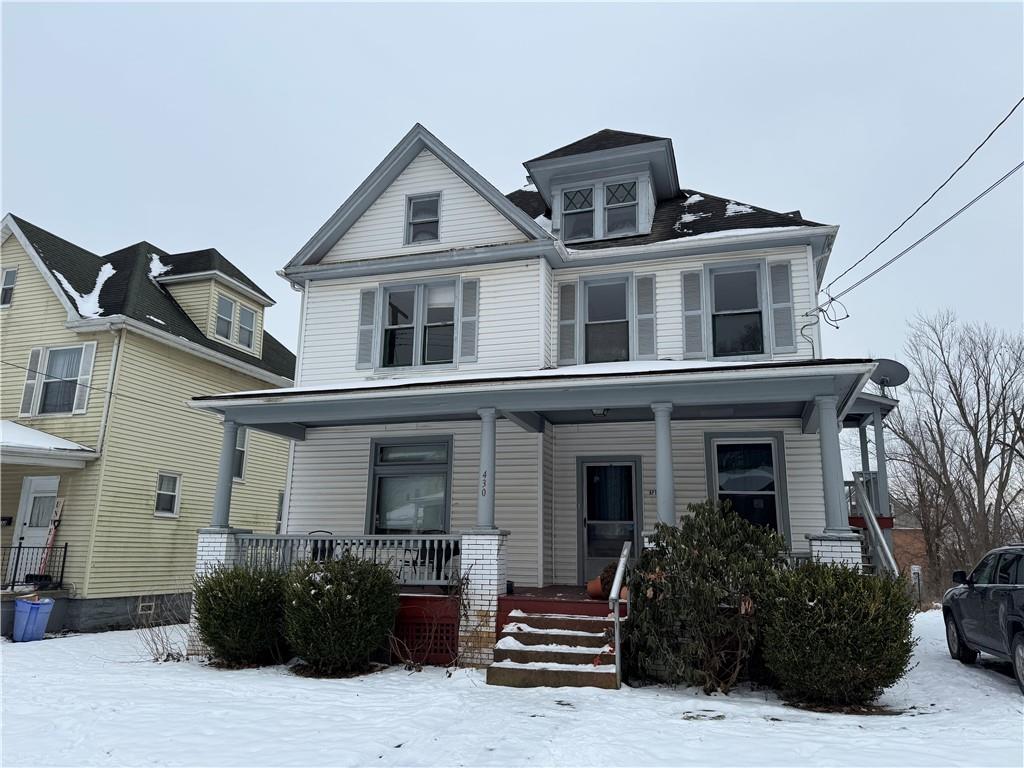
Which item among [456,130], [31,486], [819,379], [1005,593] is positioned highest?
[456,130]

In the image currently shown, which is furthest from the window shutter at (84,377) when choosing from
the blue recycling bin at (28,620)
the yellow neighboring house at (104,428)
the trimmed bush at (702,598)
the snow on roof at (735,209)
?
the snow on roof at (735,209)

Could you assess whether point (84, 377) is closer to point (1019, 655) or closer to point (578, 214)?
point (578, 214)

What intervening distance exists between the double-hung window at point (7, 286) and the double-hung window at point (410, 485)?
10.8m

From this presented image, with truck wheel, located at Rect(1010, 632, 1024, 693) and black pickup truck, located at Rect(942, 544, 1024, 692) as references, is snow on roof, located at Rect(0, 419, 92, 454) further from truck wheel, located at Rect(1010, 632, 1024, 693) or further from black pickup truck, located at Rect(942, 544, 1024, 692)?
truck wheel, located at Rect(1010, 632, 1024, 693)

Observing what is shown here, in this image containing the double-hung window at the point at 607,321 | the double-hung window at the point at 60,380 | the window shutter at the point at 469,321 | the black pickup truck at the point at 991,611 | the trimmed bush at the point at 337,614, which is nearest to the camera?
the black pickup truck at the point at 991,611

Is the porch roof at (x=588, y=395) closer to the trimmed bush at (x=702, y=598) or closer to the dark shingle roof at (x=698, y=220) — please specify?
the trimmed bush at (x=702, y=598)

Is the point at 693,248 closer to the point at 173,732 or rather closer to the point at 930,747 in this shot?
the point at 930,747

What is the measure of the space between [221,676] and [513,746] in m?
4.74

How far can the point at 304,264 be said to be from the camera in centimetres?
1359

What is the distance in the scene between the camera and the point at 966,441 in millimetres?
27641

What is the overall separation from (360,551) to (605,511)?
13.5ft

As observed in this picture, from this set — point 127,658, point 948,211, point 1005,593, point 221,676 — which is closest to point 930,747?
point 1005,593

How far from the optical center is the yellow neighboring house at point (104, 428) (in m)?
14.2

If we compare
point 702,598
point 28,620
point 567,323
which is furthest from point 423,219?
point 28,620
